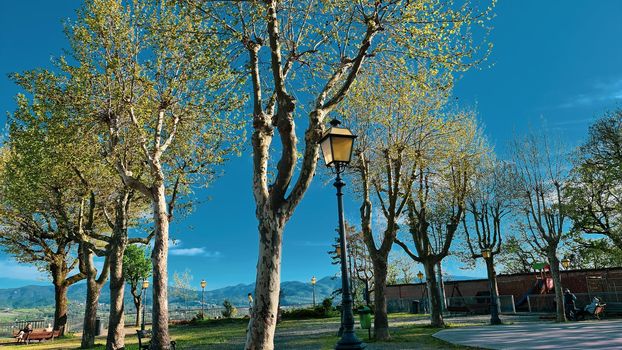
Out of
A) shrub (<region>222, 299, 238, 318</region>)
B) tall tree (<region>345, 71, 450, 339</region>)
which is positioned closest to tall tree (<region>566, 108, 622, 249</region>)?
tall tree (<region>345, 71, 450, 339</region>)

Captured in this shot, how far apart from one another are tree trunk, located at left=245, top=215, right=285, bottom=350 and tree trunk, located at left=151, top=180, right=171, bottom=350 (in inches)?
277

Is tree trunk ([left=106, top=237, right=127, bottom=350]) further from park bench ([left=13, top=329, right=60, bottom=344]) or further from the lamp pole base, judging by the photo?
the lamp pole base

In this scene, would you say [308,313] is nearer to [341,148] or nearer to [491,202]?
[491,202]

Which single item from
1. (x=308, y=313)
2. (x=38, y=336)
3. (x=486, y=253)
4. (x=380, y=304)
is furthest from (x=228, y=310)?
(x=380, y=304)

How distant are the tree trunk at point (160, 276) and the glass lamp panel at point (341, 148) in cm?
837

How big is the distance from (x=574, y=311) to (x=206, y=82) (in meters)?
19.5

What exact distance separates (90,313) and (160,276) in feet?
28.7

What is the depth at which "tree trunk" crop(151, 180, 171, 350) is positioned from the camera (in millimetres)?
13195

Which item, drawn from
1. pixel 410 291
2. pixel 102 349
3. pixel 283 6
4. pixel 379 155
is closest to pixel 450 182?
pixel 379 155

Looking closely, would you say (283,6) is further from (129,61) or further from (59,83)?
(59,83)

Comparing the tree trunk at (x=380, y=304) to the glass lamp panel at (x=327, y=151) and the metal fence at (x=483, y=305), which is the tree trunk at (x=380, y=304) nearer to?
the glass lamp panel at (x=327, y=151)

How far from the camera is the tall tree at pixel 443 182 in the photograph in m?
20.0

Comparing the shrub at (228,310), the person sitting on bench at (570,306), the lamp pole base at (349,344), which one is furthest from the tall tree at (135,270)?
the lamp pole base at (349,344)

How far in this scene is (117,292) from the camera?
17.1 m
